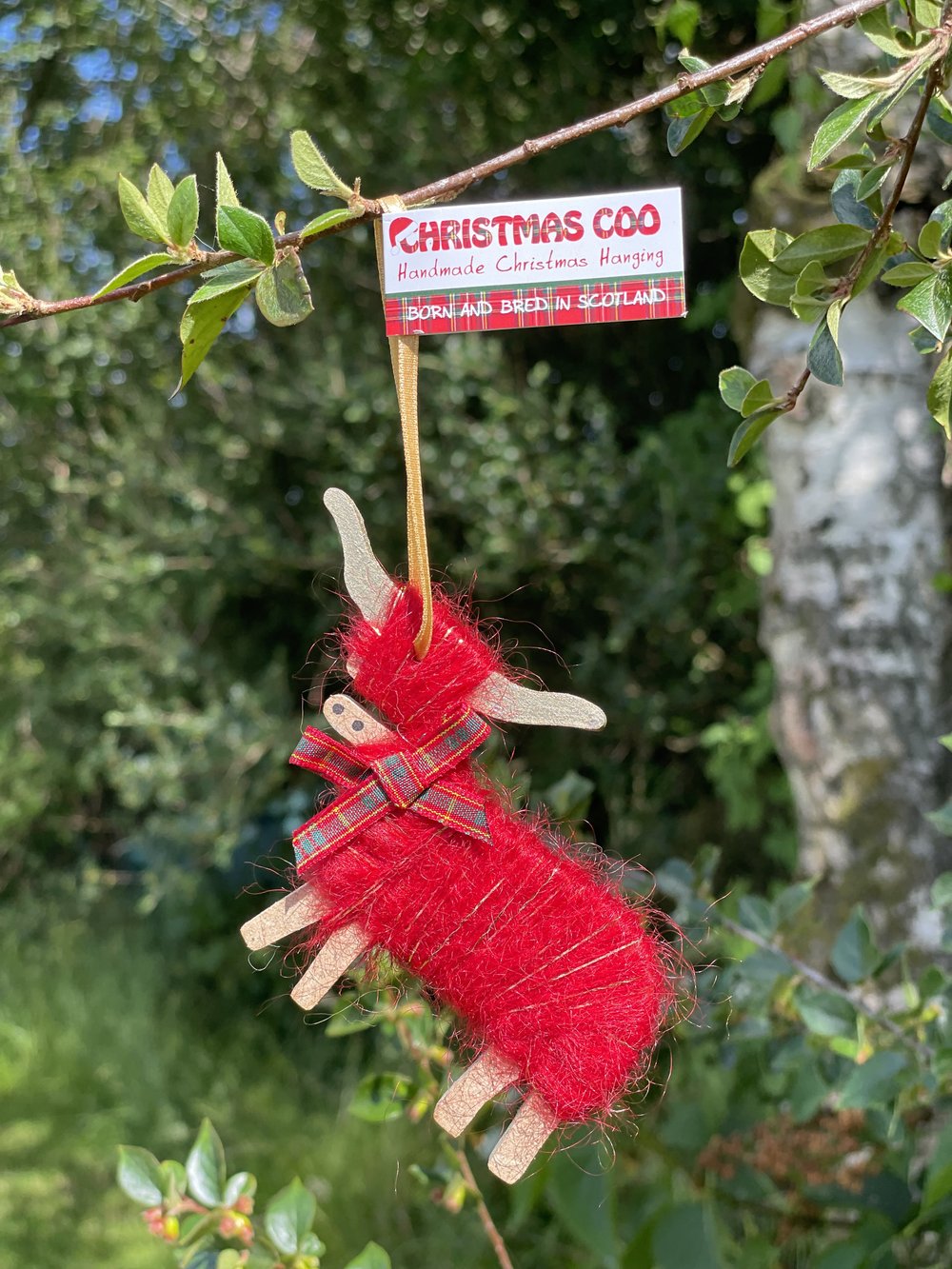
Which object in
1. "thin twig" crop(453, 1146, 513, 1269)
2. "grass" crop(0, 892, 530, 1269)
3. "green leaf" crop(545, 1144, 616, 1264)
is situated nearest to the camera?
"thin twig" crop(453, 1146, 513, 1269)

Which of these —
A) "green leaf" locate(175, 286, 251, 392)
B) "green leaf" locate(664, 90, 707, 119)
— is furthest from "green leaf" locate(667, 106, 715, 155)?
"green leaf" locate(175, 286, 251, 392)

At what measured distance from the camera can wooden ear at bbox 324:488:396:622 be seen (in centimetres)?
60

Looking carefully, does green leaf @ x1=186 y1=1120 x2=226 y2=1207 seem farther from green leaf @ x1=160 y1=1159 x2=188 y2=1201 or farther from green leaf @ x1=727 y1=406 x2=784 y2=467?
green leaf @ x1=727 y1=406 x2=784 y2=467

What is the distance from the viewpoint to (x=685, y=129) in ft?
1.64

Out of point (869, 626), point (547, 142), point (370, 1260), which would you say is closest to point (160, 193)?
point (547, 142)

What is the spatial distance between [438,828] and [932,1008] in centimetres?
53

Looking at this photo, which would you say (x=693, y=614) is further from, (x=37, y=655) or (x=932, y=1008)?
(x=37, y=655)

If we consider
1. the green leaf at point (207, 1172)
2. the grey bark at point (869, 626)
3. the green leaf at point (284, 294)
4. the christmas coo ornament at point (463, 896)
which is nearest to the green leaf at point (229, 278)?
the green leaf at point (284, 294)

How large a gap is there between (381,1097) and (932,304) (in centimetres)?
67

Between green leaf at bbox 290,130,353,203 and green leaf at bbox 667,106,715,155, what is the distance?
0.16m

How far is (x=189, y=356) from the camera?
17.7 inches

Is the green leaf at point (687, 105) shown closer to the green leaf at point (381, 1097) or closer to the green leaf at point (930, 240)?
the green leaf at point (930, 240)

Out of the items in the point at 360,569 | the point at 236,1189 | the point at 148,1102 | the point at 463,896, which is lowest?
the point at 148,1102

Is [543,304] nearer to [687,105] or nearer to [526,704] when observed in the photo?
A: [687,105]
